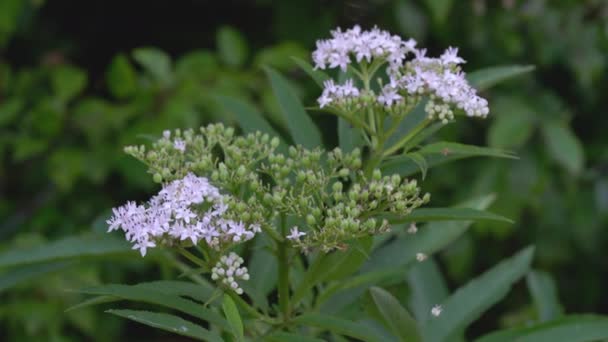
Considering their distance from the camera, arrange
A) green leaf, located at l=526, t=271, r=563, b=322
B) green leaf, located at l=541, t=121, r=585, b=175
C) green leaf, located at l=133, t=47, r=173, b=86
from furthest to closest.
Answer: green leaf, located at l=541, t=121, r=585, b=175 < green leaf, located at l=133, t=47, r=173, b=86 < green leaf, located at l=526, t=271, r=563, b=322

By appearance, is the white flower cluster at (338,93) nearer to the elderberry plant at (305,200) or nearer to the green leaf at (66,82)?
the elderberry plant at (305,200)

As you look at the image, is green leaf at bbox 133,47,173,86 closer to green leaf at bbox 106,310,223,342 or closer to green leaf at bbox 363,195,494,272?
green leaf at bbox 363,195,494,272

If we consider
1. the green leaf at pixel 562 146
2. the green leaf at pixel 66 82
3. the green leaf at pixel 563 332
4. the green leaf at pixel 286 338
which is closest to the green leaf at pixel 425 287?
the green leaf at pixel 563 332

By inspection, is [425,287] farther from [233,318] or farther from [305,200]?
[233,318]

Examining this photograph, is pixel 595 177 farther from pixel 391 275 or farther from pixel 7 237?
pixel 7 237

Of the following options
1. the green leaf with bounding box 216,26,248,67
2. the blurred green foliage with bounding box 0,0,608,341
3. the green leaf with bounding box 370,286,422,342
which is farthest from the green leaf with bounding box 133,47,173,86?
the green leaf with bounding box 370,286,422,342
